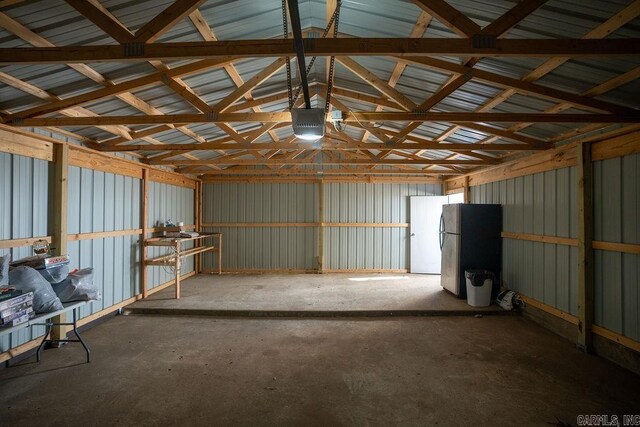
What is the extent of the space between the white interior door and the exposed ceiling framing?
9.89ft

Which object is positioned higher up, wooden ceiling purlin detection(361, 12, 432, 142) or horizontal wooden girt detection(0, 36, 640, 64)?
wooden ceiling purlin detection(361, 12, 432, 142)

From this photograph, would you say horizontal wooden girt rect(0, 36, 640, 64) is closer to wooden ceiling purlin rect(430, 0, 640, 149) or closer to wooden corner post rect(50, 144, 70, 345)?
wooden ceiling purlin rect(430, 0, 640, 149)

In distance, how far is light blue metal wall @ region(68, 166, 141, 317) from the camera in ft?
13.2

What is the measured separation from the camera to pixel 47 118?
3148 mm

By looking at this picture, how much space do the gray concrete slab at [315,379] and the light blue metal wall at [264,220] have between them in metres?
3.58

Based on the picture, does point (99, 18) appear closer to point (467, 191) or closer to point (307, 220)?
point (307, 220)

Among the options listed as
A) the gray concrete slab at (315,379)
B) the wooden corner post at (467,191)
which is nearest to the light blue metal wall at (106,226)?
the gray concrete slab at (315,379)

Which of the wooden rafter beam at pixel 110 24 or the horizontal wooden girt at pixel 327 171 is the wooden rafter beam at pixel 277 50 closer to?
the wooden rafter beam at pixel 110 24

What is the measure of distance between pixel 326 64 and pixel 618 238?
12.6ft

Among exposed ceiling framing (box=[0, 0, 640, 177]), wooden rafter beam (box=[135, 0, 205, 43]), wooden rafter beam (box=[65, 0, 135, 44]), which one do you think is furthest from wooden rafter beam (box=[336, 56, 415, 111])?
wooden rafter beam (box=[65, 0, 135, 44])

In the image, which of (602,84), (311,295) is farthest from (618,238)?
(311,295)

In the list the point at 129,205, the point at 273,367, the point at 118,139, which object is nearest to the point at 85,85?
the point at 118,139

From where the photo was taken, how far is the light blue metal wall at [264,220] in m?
7.68

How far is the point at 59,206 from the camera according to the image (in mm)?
3582
